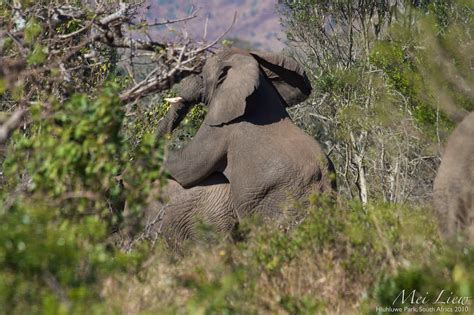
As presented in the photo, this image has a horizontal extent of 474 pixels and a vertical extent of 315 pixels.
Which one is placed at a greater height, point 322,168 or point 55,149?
point 55,149

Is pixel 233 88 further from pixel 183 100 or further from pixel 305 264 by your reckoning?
pixel 305 264

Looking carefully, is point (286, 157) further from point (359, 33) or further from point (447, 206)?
point (359, 33)

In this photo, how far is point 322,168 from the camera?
9.30m

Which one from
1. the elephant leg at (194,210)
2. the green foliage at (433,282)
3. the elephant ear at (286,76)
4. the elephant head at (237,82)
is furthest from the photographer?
the elephant ear at (286,76)

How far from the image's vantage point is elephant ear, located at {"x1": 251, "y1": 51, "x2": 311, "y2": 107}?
10047 millimetres

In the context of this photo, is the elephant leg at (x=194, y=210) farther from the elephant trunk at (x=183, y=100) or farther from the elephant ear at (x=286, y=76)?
the elephant ear at (x=286, y=76)

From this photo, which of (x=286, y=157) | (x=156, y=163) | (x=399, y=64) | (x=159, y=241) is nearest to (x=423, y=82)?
(x=399, y=64)

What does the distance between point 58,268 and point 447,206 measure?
2.91 m

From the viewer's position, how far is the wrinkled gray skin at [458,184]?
7102mm

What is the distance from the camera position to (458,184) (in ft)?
23.5

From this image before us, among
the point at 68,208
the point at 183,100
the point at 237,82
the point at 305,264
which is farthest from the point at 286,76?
→ the point at 68,208

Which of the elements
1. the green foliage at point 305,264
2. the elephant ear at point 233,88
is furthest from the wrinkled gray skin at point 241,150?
the green foliage at point 305,264

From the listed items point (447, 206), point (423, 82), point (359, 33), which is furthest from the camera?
point (359, 33)

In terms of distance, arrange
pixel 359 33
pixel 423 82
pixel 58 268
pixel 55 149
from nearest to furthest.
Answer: pixel 58 268, pixel 55 149, pixel 423 82, pixel 359 33
